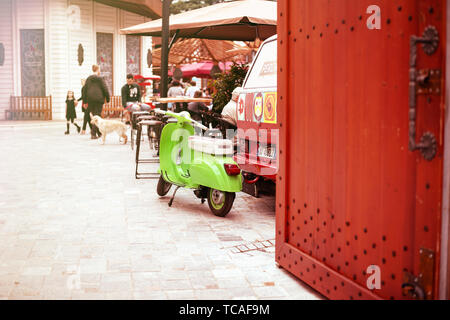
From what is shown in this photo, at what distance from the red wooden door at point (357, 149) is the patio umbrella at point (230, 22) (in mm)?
5937

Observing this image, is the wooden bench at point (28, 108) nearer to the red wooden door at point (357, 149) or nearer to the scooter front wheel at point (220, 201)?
the scooter front wheel at point (220, 201)

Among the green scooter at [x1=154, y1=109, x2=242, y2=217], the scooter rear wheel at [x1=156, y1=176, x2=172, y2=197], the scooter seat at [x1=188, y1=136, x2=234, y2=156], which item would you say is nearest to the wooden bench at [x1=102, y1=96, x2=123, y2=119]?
the scooter rear wheel at [x1=156, y1=176, x2=172, y2=197]

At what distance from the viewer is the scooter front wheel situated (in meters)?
6.49

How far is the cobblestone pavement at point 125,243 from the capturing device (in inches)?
165

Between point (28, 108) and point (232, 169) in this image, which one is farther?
point (28, 108)

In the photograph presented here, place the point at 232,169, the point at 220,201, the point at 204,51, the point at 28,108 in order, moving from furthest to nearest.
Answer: the point at 28,108 → the point at 204,51 → the point at 220,201 → the point at 232,169

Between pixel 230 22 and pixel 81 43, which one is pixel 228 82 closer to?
pixel 230 22

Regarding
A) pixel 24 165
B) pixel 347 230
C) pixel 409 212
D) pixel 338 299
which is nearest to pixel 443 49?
pixel 409 212

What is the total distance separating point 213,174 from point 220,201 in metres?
0.41

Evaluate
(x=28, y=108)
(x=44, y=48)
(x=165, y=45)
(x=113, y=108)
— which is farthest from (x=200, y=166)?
(x=44, y=48)

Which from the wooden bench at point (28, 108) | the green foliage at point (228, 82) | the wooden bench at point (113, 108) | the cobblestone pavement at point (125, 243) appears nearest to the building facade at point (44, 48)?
the wooden bench at point (28, 108)

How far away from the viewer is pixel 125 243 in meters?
5.45

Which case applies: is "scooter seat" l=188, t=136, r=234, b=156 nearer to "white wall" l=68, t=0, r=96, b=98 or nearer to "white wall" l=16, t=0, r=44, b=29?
"white wall" l=68, t=0, r=96, b=98

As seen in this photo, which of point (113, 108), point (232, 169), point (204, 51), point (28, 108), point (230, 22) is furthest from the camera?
point (113, 108)
